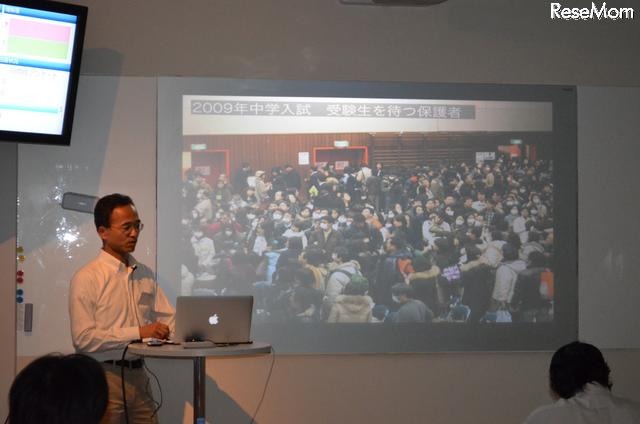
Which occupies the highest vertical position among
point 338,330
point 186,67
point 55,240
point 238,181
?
point 186,67

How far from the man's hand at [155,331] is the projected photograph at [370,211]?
1.14 metres

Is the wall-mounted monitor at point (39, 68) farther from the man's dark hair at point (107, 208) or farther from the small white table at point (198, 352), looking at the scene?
the small white table at point (198, 352)

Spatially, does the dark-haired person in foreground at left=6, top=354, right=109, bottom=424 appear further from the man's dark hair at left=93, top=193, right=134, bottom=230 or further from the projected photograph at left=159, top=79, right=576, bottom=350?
the projected photograph at left=159, top=79, right=576, bottom=350

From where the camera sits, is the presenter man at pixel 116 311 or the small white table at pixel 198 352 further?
the presenter man at pixel 116 311

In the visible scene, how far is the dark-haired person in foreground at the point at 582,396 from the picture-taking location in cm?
291

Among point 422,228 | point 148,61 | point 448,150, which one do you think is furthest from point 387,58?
point 148,61

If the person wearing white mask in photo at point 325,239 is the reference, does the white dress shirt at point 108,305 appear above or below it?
below

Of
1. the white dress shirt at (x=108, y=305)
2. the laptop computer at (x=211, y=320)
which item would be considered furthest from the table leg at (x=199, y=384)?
the white dress shirt at (x=108, y=305)

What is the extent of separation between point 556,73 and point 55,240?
11.0 ft

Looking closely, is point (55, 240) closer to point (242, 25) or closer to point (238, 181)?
point (238, 181)

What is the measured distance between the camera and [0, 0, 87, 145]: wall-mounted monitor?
4691 mm

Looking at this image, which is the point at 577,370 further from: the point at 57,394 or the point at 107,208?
the point at 107,208

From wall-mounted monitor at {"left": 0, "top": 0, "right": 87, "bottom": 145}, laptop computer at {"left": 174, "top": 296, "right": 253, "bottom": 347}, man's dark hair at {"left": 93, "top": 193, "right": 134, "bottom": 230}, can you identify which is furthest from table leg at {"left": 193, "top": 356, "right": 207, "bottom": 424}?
wall-mounted monitor at {"left": 0, "top": 0, "right": 87, "bottom": 145}

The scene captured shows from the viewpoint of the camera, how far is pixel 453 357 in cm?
545
